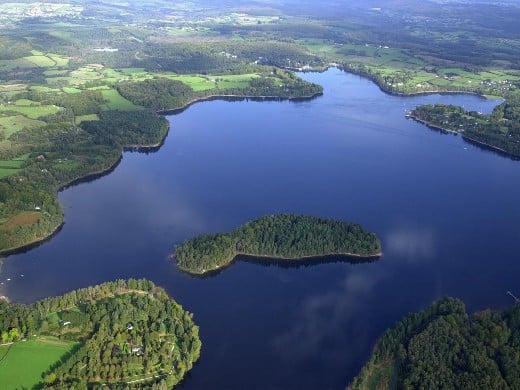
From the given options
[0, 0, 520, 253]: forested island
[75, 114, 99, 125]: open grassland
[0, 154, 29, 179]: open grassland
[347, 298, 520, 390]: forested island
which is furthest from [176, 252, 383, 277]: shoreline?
[75, 114, 99, 125]: open grassland

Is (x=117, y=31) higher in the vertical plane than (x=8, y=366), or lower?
lower

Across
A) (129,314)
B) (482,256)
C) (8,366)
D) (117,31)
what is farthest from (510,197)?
(117,31)

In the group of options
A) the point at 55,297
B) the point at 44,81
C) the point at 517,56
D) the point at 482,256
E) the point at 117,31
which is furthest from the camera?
the point at 117,31

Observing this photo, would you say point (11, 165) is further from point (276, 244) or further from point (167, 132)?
point (276, 244)

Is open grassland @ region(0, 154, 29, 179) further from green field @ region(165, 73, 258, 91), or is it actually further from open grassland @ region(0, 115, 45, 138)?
green field @ region(165, 73, 258, 91)

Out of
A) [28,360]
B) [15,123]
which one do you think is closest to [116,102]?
[15,123]

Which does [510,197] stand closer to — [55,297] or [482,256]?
[482,256]
